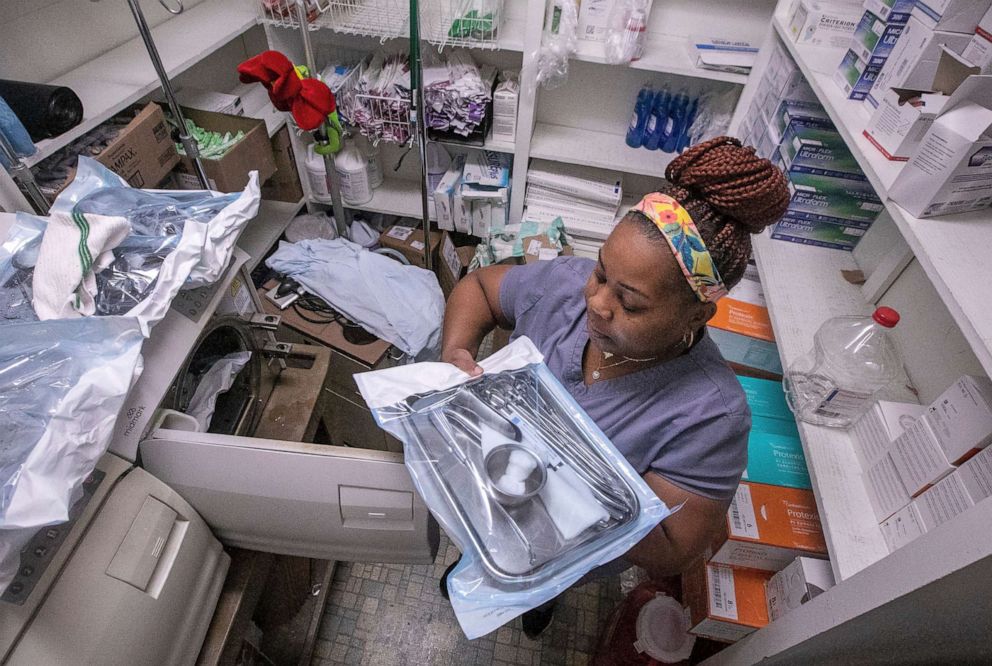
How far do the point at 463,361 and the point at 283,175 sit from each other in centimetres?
169

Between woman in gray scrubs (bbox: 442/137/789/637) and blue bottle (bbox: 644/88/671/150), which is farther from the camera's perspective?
blue bottle (bbox: 644/88/671/150)

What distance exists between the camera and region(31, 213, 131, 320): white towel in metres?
0.78

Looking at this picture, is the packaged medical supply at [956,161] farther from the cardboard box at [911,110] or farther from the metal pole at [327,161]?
the metal pole at [327,161]

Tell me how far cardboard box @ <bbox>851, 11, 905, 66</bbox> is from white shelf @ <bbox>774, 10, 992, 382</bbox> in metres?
0.09

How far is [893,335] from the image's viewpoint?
3.77 feet

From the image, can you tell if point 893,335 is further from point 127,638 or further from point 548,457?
point 127,638

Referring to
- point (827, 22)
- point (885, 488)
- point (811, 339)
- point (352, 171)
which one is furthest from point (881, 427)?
point (352, 171)

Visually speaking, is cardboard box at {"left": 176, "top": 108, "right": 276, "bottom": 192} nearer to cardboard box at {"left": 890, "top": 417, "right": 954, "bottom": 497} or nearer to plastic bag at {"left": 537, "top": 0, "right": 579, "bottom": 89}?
plastic bag at {"left": 537, "top": 0, "right": 579, "bottom": 89}

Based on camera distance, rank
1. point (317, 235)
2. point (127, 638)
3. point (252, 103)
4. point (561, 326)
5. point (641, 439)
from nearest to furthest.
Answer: point (127, 638) < point (641, 439) < point (561, 326) < point (252, 103) < point (317, 235)

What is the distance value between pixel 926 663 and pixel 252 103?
8.16ft

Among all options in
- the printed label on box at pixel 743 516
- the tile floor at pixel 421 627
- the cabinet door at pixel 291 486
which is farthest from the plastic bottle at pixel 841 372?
the tile floor at pixel 421 627

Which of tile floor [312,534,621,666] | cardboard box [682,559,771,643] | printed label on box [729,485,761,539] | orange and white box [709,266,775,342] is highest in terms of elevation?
orange and white box [709,266,775,342]

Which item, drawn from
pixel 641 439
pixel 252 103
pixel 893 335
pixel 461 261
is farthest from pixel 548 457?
pixel 252 103

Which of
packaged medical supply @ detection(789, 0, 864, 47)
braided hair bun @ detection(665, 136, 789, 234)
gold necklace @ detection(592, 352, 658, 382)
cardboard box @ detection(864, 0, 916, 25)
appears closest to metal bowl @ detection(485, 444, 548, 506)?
gold necklace @ detection(592, 352, 658, 382)
